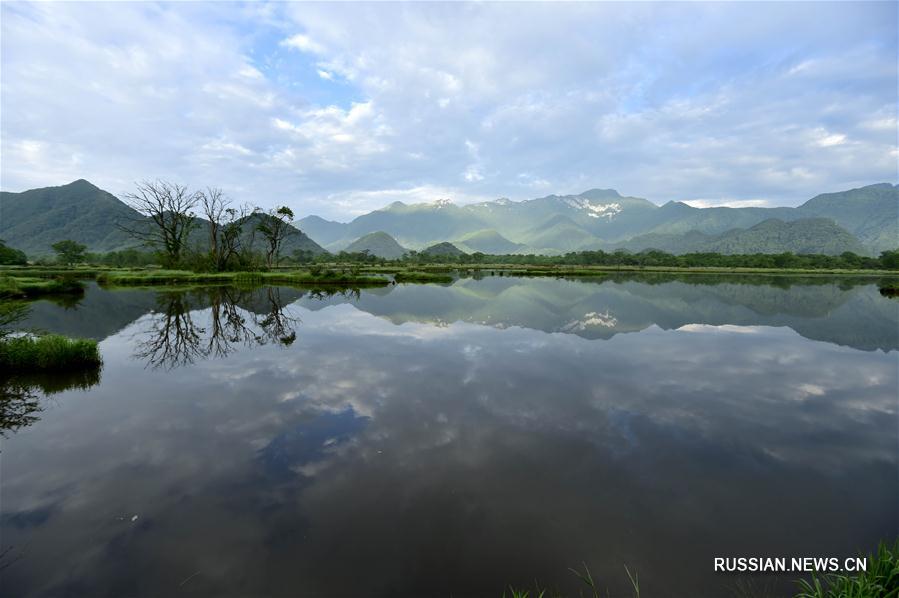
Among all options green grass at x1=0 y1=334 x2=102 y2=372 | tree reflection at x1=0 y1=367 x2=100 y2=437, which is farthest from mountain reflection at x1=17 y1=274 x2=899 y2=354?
tree reflection at x1=0 y1=367 x2=100 y2=437

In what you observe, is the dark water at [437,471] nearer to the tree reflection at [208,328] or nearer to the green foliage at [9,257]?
the tree reflection at [208,328]

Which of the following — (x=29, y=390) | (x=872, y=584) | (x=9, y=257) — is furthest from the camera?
(x=9, y=257)

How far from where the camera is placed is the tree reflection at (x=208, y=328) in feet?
71.1

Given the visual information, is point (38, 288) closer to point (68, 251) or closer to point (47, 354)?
point (47, 354)

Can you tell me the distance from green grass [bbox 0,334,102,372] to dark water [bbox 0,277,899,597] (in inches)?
52.4

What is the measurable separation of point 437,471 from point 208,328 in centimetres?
2612

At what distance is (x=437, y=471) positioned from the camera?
9.64m

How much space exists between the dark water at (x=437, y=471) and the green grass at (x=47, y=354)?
133 centimetres

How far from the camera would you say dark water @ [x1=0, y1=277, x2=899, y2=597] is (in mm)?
6633

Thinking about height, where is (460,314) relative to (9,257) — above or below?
below

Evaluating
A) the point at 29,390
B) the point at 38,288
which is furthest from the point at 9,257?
the point at 29,390

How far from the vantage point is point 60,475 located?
30.6 feet

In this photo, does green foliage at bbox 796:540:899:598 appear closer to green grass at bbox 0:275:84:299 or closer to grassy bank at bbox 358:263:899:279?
green grass at bbox 0:275:84:299

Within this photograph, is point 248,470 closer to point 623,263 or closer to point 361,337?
point 361,337
